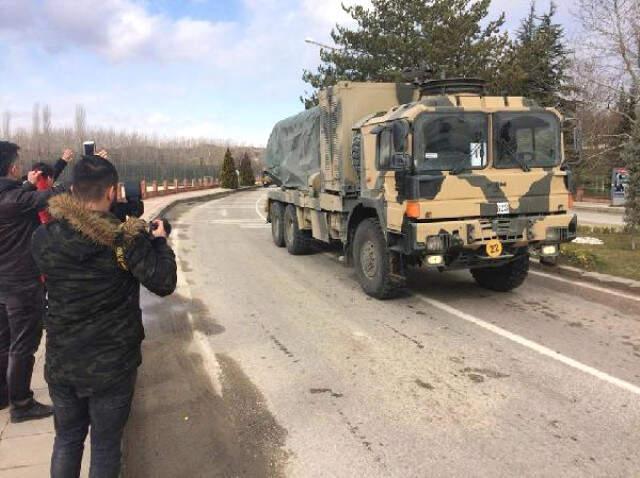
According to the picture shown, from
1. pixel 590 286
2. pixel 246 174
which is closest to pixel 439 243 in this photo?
pixel 590 286

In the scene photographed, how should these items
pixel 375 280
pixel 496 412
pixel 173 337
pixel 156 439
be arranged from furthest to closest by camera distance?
pixel 375 280 < pixel 173 337 < pixel 496 412 < pixel 156 439

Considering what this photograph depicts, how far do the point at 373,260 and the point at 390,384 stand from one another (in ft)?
10.2

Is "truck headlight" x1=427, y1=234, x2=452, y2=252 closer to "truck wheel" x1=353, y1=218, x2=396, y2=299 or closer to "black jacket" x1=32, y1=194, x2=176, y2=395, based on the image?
"truck wheel" x1=353, y1=218, x2=396, y2=299

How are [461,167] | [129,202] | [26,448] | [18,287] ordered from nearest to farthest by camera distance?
1. [129,202]
2. [26,448]
3. [18,287]
4. [461,167]

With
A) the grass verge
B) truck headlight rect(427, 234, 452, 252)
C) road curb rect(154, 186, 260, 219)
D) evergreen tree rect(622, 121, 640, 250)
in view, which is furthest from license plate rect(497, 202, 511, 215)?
road curb rect(154, 186, 260, 219)

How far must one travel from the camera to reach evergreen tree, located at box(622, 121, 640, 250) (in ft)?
36.8

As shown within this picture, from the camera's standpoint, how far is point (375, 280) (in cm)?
763

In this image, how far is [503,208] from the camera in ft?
22.6

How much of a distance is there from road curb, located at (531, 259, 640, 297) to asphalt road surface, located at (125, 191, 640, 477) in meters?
0.30

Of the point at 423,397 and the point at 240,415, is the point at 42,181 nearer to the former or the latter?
the point at 240,415

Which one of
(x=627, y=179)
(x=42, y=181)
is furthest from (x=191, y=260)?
(x=627, y=179)

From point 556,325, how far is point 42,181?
5339 millimetres

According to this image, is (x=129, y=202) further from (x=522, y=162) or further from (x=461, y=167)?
(x=522, y=162)

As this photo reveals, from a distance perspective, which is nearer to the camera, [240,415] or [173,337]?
[240,415]
